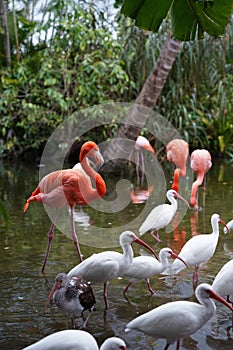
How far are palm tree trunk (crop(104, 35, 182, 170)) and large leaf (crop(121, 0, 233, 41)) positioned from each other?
17.7 ft

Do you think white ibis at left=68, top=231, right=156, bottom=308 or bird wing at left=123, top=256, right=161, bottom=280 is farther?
bird wing at left=123, top=256, right=161, bottom=280

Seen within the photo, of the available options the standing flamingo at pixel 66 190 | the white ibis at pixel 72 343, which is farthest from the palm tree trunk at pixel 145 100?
the white ibis at pixel 72 343

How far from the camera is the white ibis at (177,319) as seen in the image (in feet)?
11.9

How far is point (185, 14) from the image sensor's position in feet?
16.1

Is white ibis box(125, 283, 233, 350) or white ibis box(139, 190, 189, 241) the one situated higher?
white ibis box(125, 283, 233, 350)

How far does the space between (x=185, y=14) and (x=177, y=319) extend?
2.60 m

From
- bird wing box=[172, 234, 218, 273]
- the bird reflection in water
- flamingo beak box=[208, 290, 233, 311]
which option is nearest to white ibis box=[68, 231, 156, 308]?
bird wing box=[172, 234, 218, 273]

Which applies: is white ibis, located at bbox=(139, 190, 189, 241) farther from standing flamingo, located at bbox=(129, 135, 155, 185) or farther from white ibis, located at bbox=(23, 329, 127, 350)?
standing flamingo, located at bbox=(129, 135, 155, 185)

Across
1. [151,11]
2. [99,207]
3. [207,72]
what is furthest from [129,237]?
[207,72]

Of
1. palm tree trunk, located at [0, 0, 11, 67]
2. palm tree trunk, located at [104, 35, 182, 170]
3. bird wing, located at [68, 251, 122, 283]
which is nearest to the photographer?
bird wing, located at [68, 251, 122, 283]

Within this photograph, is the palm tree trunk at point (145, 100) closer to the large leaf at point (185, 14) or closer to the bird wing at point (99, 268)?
the large leaf at point (185, 14)

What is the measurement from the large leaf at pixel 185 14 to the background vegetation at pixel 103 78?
8.03 metres

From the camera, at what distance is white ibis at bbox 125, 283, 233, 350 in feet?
11.9

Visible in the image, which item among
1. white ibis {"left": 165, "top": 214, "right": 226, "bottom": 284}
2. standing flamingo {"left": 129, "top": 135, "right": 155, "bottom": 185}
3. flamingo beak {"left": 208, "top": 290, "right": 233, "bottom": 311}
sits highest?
flamingo beak {"left": 208, "top": 290, "right": 233, "bottom": 311}
